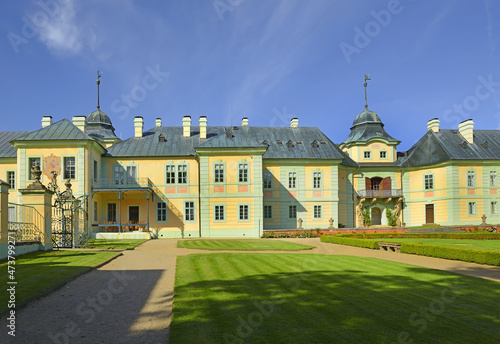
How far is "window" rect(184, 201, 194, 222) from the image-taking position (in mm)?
30641

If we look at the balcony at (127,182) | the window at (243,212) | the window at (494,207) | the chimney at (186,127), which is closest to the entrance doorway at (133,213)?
the balcony at (127,182)

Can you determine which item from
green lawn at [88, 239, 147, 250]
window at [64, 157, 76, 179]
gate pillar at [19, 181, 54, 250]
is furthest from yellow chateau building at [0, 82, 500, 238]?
gate pillar at [19, 181, 54, 250]

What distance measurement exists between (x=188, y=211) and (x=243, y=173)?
5.46 metres

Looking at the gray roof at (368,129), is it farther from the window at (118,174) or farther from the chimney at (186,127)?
the window at (118,174)

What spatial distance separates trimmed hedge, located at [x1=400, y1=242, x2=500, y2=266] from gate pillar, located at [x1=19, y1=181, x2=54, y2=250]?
608 inches

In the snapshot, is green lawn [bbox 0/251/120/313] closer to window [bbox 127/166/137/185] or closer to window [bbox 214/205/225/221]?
window [bbox 214/205/225/221]

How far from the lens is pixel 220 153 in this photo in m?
30.0

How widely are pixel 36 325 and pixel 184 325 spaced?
2306 millimetres

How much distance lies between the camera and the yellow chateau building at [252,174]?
1115 inches

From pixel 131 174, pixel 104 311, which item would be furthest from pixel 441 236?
pixel 104 311

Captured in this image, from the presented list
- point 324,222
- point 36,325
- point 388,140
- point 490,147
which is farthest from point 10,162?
point 490,147

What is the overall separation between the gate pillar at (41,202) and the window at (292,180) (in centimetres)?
2163

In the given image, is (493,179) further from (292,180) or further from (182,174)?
(182,174)

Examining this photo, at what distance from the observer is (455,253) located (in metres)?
14.7
